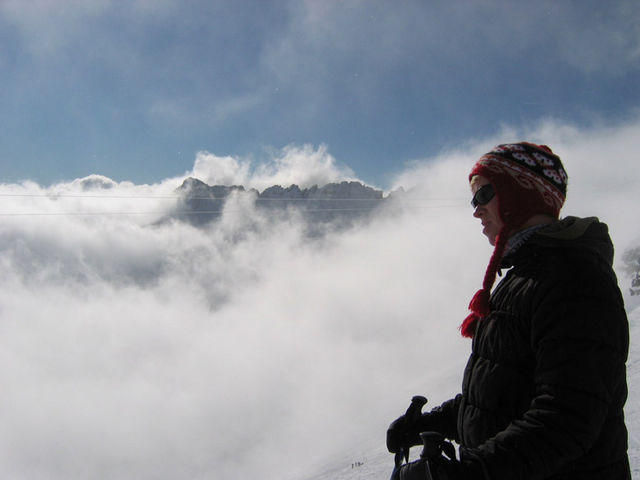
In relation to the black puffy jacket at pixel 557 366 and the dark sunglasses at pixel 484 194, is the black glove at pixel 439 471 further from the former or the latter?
the dark sunglasses at pixel 484 194

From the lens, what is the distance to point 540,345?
1.55m

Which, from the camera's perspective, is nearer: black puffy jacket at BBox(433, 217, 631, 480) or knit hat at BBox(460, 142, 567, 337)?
black puffy jacket at BBox(433, 217, 631, 480)

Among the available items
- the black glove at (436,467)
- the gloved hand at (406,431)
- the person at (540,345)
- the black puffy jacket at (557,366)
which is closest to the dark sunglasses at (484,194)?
the person at (540,345)

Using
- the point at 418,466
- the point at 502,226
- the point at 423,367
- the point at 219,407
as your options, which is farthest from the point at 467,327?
the point at 219,407

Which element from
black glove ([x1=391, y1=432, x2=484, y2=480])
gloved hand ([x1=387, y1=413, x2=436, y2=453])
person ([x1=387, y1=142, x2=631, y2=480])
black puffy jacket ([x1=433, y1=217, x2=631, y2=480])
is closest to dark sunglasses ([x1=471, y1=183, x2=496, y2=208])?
person ([x1=387, y1=142, x2=631, y2=480])

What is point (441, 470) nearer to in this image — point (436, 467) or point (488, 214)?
point (436, 467)

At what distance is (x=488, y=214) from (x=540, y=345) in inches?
28.1

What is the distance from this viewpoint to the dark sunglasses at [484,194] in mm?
2060

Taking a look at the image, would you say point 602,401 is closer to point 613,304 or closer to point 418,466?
point 613,304

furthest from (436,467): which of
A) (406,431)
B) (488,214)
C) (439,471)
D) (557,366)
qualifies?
(488,214)

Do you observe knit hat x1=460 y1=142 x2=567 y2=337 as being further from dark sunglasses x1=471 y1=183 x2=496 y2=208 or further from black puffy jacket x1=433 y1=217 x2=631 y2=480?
black puffy jacket x1=433 y1=217 x2=631 y2=480

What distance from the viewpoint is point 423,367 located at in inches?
5202

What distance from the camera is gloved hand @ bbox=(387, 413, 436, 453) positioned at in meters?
2.40

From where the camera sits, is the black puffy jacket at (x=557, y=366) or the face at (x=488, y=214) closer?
the black puffy jacket at (x=557, y=366)
